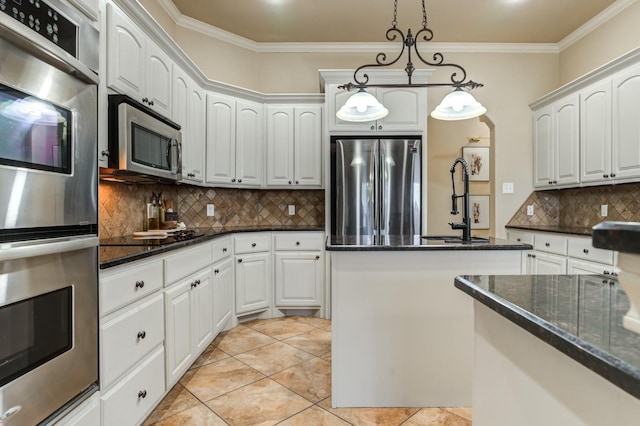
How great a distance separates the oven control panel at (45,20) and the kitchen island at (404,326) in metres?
1.41

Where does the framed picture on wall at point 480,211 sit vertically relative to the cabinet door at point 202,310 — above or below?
above

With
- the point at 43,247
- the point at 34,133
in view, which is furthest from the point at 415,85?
the point at 43,247

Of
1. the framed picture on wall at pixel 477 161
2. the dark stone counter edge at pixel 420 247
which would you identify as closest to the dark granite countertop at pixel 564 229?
the framed picture on wall at pixel 477 161

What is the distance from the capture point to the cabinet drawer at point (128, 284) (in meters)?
1.40

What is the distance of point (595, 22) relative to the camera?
351 cm

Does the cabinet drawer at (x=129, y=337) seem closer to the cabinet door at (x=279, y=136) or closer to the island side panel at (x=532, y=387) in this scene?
the island side panel at (x=532, y=387)

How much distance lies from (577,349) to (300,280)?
3113mm

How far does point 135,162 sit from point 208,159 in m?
1.36

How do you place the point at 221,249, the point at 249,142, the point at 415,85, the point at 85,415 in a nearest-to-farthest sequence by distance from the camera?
the point at 85,415 → the point at 415,85 → the point at 221,249 → the point at 249,142

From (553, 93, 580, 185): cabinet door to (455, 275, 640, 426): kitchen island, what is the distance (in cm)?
295

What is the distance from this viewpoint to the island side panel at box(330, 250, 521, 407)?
6.34 ft

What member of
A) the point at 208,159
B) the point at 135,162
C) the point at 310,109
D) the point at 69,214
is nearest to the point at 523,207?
the point at 310,109

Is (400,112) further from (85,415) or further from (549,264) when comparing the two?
(85,415)

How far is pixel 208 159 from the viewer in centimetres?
337
